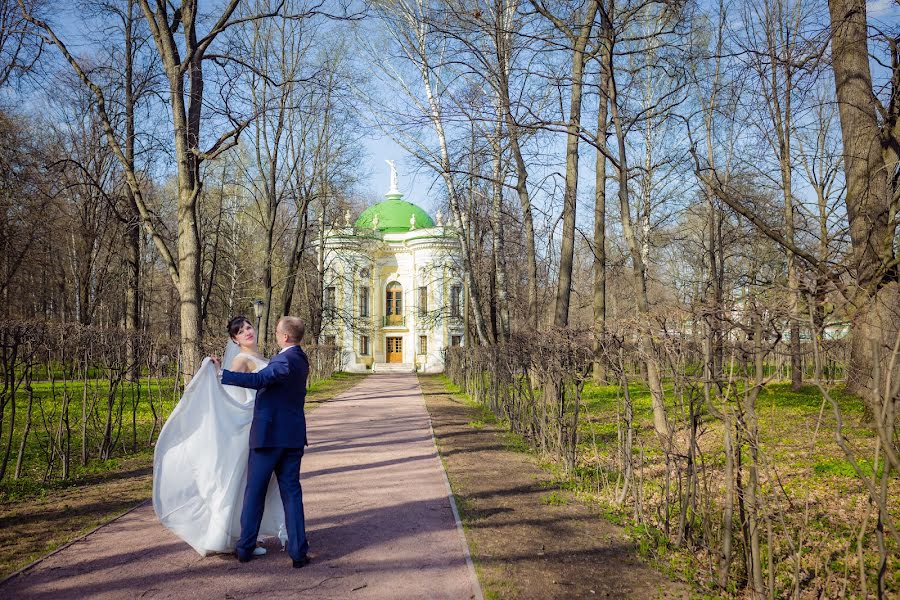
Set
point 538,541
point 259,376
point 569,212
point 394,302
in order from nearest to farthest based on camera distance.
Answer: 1. point 259,376
2. point 538,541
3. point 569,212
4. point 394,302

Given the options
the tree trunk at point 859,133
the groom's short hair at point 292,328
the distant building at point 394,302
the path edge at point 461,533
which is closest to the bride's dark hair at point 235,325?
the groom's short hair at point 292,328

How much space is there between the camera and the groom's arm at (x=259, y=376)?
4777 millimetres

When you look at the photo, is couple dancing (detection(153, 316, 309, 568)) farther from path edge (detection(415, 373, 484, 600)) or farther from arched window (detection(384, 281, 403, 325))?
arched window (detection(384, 281, 403, 325))

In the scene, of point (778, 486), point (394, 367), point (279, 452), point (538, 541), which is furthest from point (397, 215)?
point (279, 452)

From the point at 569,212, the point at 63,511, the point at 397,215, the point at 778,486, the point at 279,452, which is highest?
the point at 397,215

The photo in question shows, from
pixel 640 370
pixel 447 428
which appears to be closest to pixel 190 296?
pixel 447 428

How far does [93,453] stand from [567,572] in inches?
307

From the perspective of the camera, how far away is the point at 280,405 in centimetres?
501

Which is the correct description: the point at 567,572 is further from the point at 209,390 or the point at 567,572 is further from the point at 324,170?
the point at 324,170

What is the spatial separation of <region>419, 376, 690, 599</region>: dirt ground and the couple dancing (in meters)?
1.50

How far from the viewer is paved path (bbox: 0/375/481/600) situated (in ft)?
14.5

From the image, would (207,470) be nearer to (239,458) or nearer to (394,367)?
(239,458)

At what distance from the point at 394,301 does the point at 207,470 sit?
47.1m

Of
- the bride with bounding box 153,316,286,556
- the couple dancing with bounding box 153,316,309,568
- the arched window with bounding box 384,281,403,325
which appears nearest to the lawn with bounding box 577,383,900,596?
the couple dancing with bounding box 153,316,309,568
